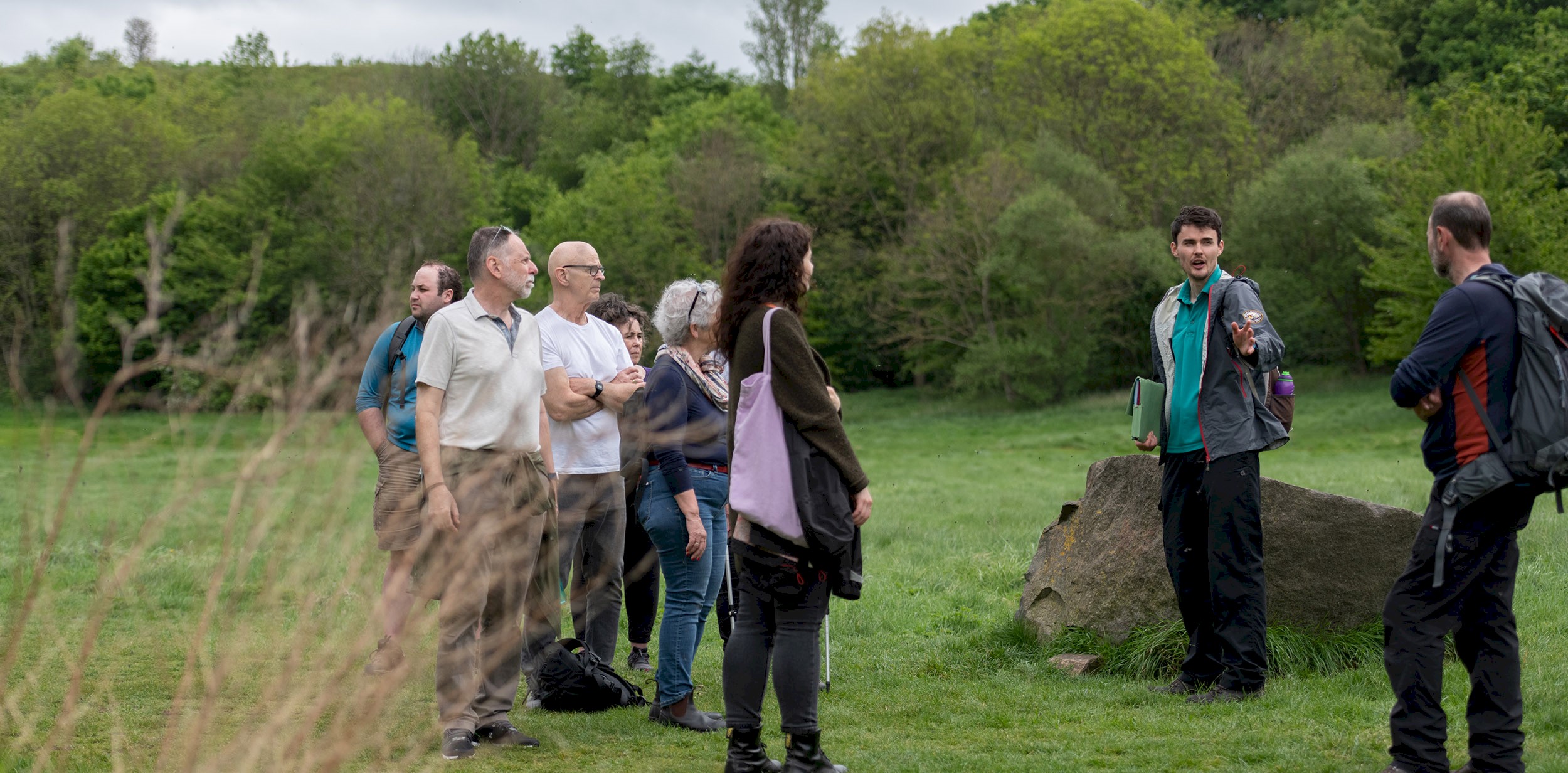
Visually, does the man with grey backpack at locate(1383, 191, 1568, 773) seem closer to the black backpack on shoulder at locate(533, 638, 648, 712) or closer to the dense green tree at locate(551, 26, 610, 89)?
the black backpack on shoulder at locate(533, 638, 648, 712)

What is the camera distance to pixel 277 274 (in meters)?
46.7

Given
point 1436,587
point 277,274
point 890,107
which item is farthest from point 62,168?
point 1436,587

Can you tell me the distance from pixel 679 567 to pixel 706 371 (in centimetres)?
91

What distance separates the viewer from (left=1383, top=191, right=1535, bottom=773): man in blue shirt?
4.20 metres

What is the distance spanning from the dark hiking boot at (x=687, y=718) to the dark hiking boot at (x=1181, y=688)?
7.02 ft

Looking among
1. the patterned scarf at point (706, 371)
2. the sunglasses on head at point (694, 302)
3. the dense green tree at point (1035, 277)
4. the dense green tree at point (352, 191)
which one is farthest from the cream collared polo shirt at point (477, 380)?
the dense green tree at point (352, 191)

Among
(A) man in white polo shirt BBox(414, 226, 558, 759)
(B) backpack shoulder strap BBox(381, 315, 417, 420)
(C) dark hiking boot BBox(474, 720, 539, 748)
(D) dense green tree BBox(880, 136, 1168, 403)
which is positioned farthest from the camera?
(D) dense green tree BBox(880, 136, 1168, 403)

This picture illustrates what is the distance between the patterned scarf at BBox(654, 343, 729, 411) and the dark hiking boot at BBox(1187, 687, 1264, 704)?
8.45 ft

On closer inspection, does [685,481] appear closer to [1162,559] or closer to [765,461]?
[765,461]

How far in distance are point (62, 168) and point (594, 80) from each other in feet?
112

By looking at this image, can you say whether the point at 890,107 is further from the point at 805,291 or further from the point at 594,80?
the point at 805,291

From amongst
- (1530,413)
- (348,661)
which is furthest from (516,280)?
(1530,413)

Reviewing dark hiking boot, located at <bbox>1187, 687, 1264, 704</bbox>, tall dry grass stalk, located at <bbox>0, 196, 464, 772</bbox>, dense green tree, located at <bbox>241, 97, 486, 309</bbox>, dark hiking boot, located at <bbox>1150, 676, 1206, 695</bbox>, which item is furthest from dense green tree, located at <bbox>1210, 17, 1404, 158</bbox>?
tall dry grass stalk, located at <bbox>0, 196, 464, 772</bbox>

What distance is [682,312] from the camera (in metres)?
5.68
